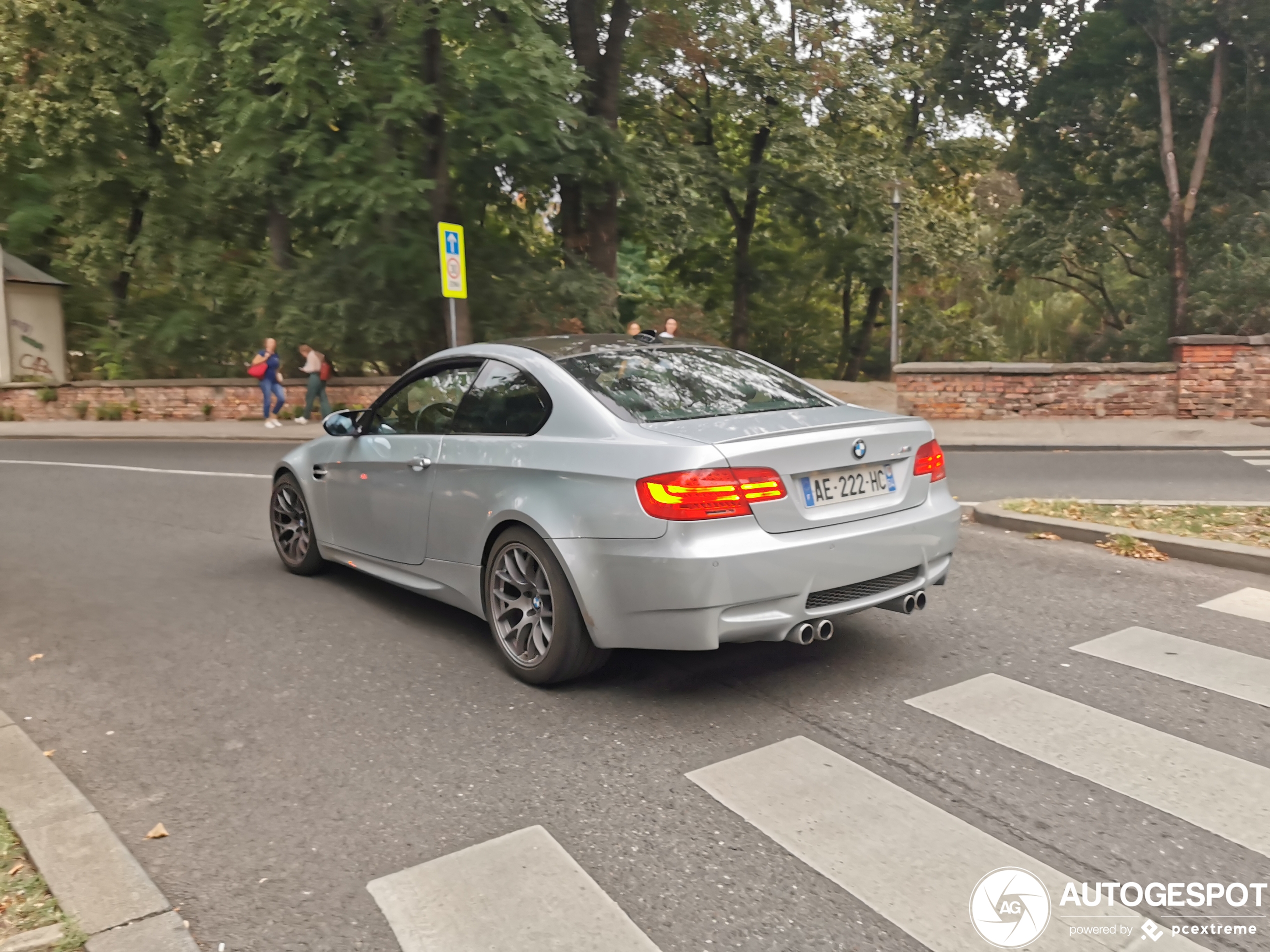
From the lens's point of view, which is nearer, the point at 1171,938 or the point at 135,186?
the point at 1171,938

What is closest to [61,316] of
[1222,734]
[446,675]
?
[446,675]

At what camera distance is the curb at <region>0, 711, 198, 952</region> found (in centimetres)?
276

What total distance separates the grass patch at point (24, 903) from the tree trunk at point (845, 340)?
1390 inches

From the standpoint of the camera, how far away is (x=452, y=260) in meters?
15.7

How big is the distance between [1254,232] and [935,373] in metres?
12.1

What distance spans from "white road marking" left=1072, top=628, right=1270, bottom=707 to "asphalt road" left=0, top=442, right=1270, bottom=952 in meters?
0.11

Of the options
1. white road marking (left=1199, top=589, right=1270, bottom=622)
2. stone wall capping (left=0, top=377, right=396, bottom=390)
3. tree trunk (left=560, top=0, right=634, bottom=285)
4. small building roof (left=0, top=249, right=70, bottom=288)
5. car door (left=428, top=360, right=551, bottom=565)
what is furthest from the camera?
small building roof (left=0, top=249, right=70, bottom=288)

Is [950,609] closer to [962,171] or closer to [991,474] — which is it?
[991,474]

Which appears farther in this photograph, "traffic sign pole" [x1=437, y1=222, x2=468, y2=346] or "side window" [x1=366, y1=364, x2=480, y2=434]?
→ "traffic sign pole" [x1=437, y1=222, x2=468, y2=346]

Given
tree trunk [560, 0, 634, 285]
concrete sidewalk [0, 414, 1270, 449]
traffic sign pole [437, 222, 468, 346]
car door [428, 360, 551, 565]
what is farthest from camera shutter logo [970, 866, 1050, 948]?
tree trunk [560, 0, 634, 285]

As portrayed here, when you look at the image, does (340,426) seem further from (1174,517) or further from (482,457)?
(1174,517)

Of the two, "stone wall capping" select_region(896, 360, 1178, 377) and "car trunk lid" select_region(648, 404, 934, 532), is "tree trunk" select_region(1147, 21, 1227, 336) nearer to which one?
"stone wall capping" select_region(896, 360, 1178, 377)

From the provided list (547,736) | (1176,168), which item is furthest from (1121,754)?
(1176,168)

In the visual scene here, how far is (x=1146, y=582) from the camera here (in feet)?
21.2
